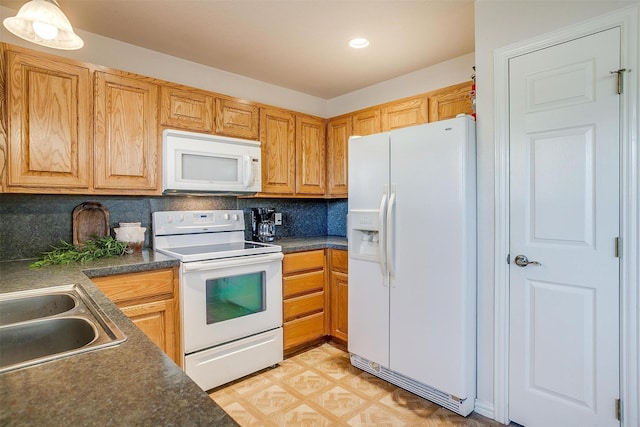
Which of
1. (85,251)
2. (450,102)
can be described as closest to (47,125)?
(85,251)

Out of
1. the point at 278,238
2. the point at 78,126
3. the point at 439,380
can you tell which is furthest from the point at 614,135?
the point at 78,126

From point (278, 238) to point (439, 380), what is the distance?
187 cm

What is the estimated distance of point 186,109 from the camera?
2.56 m

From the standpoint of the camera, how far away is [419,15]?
2150 millimetres

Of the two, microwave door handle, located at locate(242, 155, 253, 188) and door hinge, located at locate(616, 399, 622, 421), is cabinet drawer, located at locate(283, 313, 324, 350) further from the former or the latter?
door hinge, located at locate(616, 399, 622, 421)

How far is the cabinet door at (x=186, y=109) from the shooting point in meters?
2.46

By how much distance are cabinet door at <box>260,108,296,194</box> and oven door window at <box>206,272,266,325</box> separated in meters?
0.83

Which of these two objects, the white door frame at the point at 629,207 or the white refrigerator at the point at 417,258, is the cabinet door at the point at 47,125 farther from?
the white door frame at the point at 629,207

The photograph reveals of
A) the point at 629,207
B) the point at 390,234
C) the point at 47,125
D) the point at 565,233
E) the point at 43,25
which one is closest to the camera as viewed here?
the point at 43,25

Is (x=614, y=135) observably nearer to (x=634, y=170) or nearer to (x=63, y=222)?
(x=634, y=170)

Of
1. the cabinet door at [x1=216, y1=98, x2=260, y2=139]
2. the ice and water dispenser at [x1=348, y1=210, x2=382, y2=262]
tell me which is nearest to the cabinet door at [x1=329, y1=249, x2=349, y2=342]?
the ice and water dispenser at [x1=348, y1=210, x2=382, y2=262]

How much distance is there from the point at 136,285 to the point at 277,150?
159 cm

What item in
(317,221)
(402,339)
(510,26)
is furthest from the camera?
(317,221)

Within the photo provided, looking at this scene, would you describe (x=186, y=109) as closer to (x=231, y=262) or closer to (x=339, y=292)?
(x=231, y=262)
